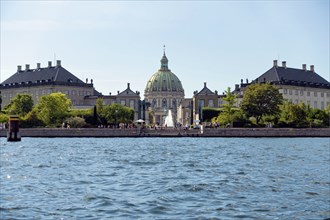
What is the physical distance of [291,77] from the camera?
5605 inches

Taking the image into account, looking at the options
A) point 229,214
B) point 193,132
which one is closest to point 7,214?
point 229,214

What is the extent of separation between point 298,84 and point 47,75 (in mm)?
61682

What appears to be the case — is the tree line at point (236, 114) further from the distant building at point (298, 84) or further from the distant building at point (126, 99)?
the distant building at point (126, 99)

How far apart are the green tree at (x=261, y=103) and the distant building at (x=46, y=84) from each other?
57617 millimetres

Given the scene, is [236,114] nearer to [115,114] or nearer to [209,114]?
[115,114]

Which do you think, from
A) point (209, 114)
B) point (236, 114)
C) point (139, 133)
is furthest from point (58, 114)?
point (209, 114)

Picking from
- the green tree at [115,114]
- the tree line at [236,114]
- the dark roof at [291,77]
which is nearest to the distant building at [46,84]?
the tree line at [236,114]

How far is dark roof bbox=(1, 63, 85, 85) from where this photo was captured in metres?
149

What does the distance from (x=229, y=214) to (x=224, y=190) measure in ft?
15.9

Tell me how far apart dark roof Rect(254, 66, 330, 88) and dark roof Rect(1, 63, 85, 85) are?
47.1 meters

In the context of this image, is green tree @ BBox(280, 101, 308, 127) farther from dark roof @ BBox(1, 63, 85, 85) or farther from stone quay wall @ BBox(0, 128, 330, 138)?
dark roof @ BBox(1, 63, 85, 85)

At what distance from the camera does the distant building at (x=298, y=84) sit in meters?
140

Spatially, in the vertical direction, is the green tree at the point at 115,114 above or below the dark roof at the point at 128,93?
below

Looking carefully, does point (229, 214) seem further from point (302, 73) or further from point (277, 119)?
point (302, 73)
